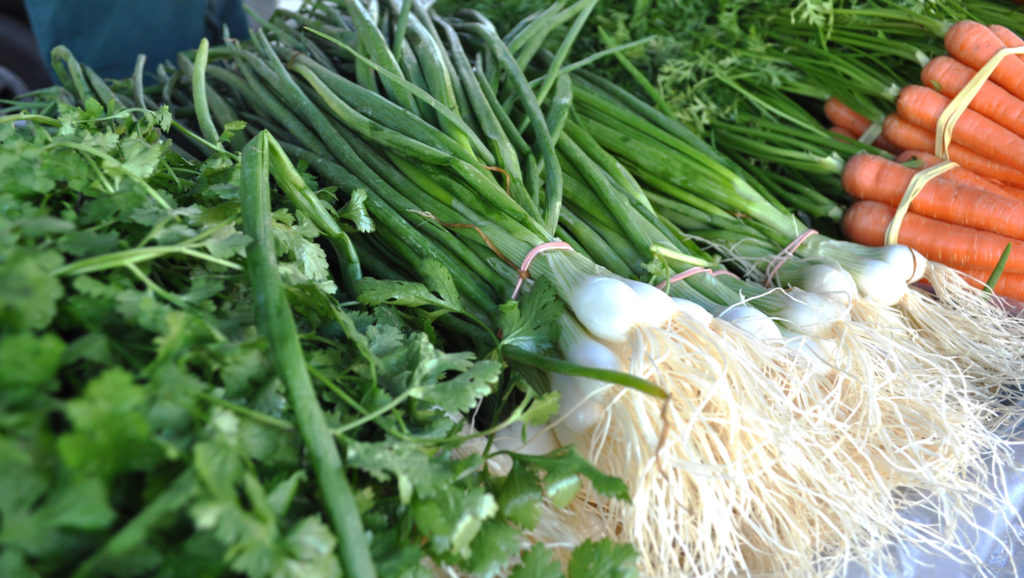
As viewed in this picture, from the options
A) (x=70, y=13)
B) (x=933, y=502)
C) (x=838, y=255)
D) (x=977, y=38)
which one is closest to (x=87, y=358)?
(x=933, y=502)

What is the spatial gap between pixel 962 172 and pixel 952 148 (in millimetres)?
75

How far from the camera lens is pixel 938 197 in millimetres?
1499

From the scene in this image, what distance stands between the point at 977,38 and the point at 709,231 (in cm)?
80

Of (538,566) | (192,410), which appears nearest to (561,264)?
(538,566)

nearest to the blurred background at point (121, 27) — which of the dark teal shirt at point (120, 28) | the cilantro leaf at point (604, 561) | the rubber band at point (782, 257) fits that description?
the dark teal shirt at point (120, 28)

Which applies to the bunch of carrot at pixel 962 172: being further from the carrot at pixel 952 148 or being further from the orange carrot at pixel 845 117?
the orange carrot at pixel 845 117

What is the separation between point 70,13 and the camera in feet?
6.64

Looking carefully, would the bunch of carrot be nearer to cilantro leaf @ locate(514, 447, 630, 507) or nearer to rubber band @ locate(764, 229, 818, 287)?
rubber band @ locate(764, 229, 818, 287)

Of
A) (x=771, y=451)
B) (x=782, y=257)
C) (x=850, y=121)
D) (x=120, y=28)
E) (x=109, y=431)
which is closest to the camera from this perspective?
(x=109, y=431)

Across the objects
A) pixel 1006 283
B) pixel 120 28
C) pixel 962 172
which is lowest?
pixel 1006 283

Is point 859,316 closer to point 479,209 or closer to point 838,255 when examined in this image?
point 838,255

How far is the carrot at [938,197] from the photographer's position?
145cm

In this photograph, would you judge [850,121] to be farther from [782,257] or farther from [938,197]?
[782,257]

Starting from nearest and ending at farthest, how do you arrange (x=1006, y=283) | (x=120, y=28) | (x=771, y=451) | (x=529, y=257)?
(x=771, y=451)
(x=529, y=257)
(x=1006, y=283)
(x=120, y=28)
